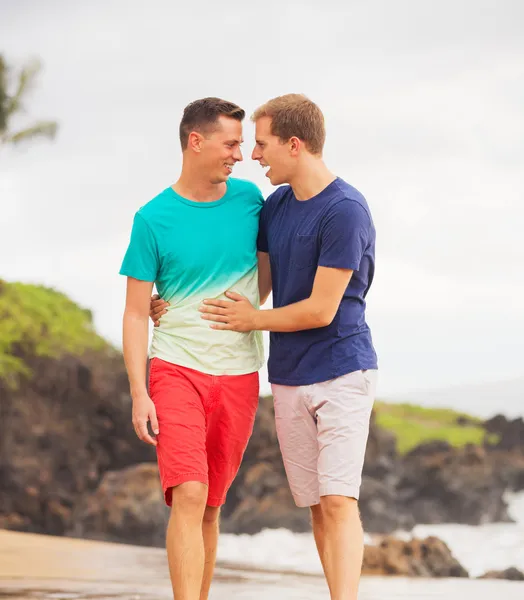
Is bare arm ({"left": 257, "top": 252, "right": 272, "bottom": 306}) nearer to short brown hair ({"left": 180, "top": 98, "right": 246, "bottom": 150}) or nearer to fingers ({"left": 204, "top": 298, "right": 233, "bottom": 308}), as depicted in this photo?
fingers ({"left": 204, "top": 298, "right": 233, "bottom": 308})

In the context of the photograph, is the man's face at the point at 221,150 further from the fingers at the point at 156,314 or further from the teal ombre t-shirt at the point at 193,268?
the fingers at the point at 156,314

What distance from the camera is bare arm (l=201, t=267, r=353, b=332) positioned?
432 cm

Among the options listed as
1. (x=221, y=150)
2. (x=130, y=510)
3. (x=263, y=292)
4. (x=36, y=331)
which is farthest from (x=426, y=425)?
(x=221, y=150)

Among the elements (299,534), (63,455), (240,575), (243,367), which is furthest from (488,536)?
(243,367)

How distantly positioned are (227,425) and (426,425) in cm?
2117

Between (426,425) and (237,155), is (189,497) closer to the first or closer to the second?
(237,155)

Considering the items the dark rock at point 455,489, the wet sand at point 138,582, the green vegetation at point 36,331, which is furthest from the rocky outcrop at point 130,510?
the dark rock at point 455,489

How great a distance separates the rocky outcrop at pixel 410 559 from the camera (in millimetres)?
8484

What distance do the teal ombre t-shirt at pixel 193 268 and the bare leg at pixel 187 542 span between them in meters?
0.51

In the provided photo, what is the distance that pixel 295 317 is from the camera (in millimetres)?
4379

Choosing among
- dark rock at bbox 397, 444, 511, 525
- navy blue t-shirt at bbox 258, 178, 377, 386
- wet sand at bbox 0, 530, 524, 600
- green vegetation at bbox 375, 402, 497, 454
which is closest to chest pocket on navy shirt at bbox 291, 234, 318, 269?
navy blue t-shirt at bbox 258, 178, 377, 386

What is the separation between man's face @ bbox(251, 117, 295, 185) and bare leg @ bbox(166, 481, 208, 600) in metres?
1.28

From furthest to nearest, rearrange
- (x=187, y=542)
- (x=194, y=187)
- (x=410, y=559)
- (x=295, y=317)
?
(x=410, y=559)
(x=194, y=187)
(x=295, y=317)
(x=187, y=542)

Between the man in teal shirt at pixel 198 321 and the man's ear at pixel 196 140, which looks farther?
the man's ear at pixel 196 140
